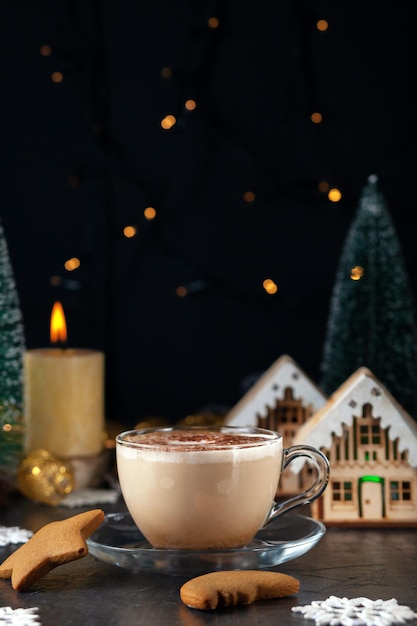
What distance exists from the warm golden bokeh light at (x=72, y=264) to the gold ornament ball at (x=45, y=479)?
44cm

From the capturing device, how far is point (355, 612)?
0.81 metres

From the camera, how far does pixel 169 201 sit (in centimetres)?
160

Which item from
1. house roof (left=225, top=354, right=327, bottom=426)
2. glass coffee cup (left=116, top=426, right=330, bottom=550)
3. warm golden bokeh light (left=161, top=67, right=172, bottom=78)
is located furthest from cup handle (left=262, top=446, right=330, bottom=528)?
warm golden bokeh light (left=161, top=67, right=172, bottom=78)

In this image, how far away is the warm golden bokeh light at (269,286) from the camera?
1.58 m

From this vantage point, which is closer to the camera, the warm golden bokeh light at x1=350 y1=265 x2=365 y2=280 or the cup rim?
the cup rim

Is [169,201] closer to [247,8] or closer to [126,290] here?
[126,290]

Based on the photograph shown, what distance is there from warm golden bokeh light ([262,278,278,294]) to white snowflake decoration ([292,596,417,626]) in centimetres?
79

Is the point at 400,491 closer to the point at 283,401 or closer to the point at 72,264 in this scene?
the point at 283,401

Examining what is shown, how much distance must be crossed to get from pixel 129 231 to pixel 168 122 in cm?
20

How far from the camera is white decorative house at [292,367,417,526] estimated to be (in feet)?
3.69

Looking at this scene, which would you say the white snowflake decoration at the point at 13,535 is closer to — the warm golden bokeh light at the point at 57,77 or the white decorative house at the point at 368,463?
the white decorative house at the point at 368,463

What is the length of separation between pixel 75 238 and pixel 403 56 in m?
0.66

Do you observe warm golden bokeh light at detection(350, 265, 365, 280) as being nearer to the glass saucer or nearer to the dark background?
the dark background

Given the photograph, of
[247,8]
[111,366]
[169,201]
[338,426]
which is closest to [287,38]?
[247,8]
